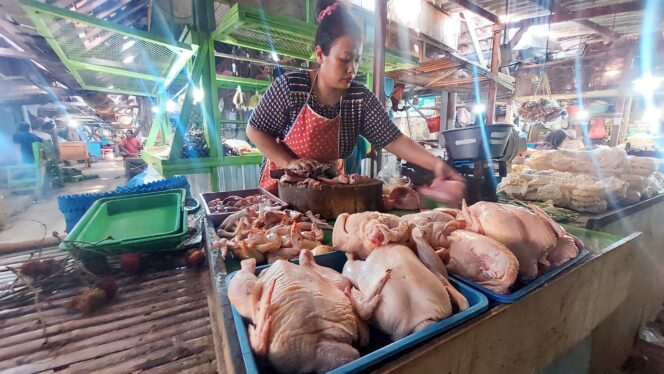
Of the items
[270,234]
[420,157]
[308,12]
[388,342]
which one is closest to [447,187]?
[420,157]

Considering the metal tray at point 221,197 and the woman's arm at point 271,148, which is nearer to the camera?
the metal tray at point 221,197

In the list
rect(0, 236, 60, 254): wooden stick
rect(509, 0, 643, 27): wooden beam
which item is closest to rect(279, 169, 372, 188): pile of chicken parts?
rect(0, 236, 60, 254): wooden stick

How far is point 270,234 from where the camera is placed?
1.45 m

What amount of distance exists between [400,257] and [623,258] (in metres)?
1.58

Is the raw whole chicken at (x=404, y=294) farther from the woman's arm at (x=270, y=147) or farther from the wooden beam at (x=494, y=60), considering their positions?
the wooden beam at (x=494, y=60)

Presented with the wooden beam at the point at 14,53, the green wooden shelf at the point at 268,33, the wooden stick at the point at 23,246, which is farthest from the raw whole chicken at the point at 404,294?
the wooden beam at the point at 14,53

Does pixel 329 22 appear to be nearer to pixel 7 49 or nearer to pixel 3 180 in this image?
pixel 7 49

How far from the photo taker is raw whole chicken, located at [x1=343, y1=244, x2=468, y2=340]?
0.85 meters

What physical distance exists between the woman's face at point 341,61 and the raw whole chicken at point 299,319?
193cm

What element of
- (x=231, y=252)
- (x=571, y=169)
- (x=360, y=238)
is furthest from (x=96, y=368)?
(x=571, y=169)

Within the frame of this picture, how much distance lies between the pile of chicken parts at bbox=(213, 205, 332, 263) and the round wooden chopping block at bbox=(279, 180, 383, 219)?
0.09 m

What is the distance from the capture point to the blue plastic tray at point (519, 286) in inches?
39.7

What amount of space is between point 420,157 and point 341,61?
1194 mm

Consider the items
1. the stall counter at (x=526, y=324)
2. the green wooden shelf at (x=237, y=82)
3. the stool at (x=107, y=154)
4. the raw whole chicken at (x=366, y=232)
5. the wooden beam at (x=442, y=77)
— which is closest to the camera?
the stall counter at (x=526, y=324)
